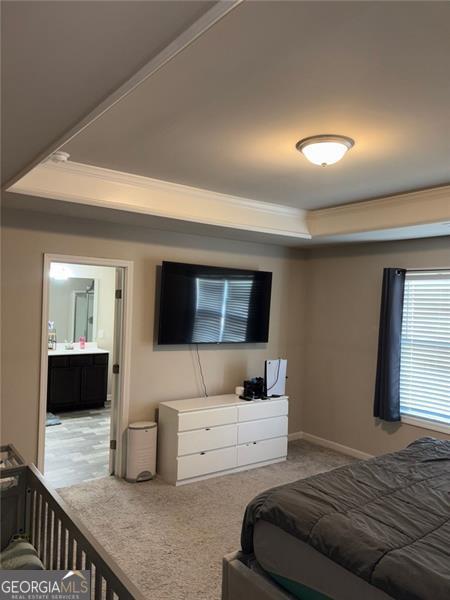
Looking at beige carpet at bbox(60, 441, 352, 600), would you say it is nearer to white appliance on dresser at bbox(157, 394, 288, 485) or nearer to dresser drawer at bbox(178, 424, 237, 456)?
white appliance on dresser at bbox(157, 394, 288, 485)

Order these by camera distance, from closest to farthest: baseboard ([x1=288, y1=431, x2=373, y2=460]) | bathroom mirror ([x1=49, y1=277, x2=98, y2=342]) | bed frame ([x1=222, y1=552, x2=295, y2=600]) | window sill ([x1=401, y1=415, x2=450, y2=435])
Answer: bed frame ([x1=222, y1=552, x2=295, y2=600]) < window sill ([x1=401, y1=415, x2=450, y2=435]) < baseboard ([x1=288, y1=431, x2=373, y2=460]) < bathroom mirror ([x1=49, y1=277, x2=98, y2=342])

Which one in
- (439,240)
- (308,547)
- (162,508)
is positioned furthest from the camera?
(439,240)

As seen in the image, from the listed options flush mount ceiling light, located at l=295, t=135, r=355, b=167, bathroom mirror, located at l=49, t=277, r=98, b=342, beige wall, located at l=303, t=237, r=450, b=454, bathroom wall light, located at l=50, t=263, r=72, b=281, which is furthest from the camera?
bathroom mirror, located at l=49, t=277, r=98, b=342

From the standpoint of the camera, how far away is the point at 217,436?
4320 mm

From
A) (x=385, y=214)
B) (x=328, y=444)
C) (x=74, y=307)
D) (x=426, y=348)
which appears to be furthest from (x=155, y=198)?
(x=74, y=307)

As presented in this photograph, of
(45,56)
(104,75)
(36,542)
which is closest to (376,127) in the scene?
(104,75)

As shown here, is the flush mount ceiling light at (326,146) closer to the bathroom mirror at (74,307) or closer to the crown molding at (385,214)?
the crown molding at (385,214)

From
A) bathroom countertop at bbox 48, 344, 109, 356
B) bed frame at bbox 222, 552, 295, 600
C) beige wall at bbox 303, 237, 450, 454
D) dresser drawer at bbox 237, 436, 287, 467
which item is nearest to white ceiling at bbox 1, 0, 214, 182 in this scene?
bed frame at bbox 222, 552, 295, 600

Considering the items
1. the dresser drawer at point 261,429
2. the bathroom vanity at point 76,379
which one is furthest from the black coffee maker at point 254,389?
the bathroom vanity at point 76,379

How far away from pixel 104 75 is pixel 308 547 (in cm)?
208

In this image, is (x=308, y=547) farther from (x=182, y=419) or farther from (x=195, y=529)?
(x=182, y=419)

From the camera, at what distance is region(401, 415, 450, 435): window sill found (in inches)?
169

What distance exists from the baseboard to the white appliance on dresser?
758mm

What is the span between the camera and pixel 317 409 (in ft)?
18.2
